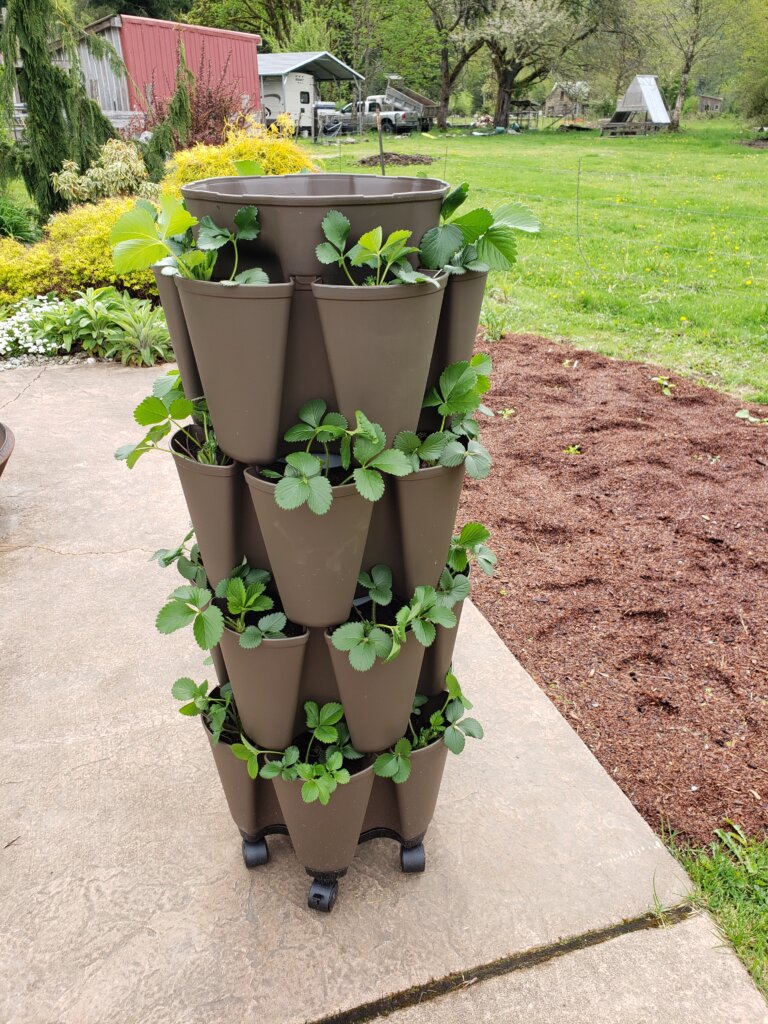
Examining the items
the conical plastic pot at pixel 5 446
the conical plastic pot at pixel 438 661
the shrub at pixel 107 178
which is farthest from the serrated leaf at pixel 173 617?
the shrub at pixel 107 178

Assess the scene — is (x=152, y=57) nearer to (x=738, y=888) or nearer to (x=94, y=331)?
(x=94, y=331)

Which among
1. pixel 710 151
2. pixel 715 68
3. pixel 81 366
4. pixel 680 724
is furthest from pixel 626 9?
pixel 680 724

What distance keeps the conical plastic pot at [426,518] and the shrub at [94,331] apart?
3.92m

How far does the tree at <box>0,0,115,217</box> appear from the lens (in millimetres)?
6652

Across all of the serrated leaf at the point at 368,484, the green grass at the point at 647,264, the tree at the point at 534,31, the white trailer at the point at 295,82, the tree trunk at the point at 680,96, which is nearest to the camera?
the serrated leaf at the point at 368,484

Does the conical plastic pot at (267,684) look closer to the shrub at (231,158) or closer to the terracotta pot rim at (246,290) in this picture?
the terracotta pot rim at (246,290)

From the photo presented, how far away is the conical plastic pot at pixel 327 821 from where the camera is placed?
1365 millimetres

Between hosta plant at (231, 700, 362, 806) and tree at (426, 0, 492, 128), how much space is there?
1348 inches

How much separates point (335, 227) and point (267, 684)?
786 millimetres

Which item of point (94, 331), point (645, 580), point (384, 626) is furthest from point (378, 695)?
point (94, 331)

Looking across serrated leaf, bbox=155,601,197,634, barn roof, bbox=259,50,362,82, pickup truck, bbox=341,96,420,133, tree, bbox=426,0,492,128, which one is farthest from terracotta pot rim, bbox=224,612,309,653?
tree, bbox=426,0,492,128

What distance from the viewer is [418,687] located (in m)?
1.52

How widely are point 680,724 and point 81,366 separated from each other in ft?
14.2

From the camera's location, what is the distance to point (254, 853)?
60.7 inches
